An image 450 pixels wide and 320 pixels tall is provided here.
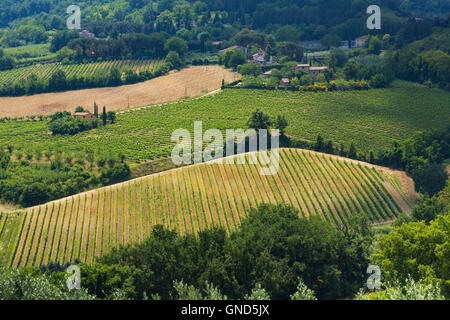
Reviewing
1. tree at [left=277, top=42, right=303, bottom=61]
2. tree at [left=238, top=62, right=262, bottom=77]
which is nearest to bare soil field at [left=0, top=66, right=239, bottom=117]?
tree at [left=238, top=62, right=262, bottom=77]

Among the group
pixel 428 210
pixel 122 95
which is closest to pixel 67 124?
pixel 122 95

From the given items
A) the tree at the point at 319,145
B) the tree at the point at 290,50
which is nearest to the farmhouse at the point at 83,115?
the tree at the point at 319,145

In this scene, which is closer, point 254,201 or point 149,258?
point 149,258

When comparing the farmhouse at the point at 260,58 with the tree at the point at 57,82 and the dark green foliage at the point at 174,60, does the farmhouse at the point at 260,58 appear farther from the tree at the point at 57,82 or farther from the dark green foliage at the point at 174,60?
the tree at the point at 57,82

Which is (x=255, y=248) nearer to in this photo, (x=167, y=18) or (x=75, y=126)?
(x=75, y=126)
